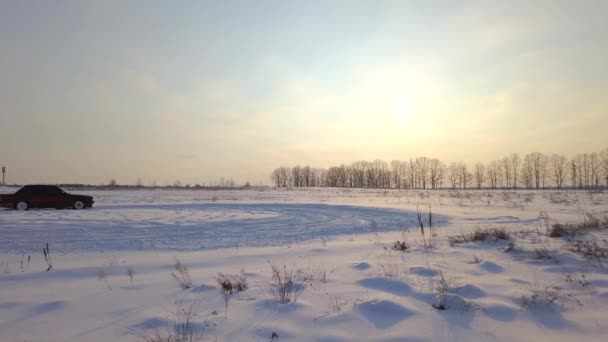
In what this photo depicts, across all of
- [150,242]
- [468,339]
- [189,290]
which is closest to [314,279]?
[189,290]

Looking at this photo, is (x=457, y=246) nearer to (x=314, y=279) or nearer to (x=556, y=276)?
(x=556, y=276)

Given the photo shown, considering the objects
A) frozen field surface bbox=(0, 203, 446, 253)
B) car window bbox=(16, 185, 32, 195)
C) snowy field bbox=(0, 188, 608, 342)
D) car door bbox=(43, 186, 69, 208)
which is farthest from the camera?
car door bbox=(43, 186, 69, 208)

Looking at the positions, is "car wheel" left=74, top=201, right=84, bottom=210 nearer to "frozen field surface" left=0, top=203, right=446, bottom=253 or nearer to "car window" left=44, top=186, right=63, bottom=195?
"car window" left=44, top=186, right=63, bottom=195

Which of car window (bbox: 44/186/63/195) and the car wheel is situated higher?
car window (bbox: 44/186/63/195)

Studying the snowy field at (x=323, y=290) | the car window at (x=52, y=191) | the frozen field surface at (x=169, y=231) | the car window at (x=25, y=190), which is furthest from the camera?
the car window at (x=52, y=191)

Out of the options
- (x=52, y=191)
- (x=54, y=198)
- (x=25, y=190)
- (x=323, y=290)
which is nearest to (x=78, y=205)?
(x=54, y=198)

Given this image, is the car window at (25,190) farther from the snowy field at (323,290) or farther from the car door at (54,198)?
the snowy field at (323,290)

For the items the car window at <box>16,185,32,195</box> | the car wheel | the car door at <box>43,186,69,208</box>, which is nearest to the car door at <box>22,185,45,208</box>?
the car window at <box>16,185,32,195</box>

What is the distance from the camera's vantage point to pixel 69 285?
564 centimetres

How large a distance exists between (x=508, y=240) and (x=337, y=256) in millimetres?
4234

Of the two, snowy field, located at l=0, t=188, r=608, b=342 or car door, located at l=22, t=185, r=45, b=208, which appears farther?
car door, located at l=22, t=185, r=45, b=208

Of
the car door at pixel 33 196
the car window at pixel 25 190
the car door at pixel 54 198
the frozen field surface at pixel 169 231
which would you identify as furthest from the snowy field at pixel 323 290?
the car window at pixel 25 190

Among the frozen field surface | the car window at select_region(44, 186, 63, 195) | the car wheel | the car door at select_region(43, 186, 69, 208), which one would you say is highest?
the car window at select_region(44, 186, 63, 195)

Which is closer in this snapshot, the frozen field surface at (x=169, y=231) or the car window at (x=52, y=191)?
the frozen field surface at (x=169, y=231)
